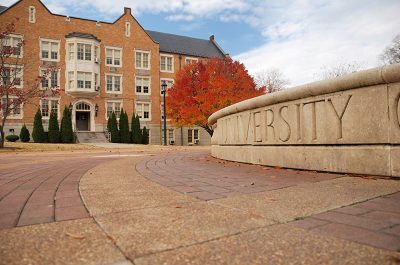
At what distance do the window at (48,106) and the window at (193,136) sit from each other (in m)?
15.4

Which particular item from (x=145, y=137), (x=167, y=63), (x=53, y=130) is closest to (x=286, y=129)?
(x=53, y=130)

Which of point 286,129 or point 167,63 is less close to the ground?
point 167,63

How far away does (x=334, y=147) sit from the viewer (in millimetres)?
4383

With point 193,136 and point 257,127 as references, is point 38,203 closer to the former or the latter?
point 257,127

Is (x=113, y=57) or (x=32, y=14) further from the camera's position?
(x=113, y=57)

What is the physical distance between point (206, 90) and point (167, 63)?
12963 millimetres

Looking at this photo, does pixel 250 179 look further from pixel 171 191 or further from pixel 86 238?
pixel 86 238

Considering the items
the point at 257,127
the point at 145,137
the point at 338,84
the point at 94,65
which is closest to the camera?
the point at 338,84

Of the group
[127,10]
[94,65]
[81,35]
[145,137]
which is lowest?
[145,137]

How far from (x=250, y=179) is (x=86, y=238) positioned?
2.75 metres

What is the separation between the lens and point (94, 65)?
102 ft

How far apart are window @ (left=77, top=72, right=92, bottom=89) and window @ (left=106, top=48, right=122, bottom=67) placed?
2.89 m

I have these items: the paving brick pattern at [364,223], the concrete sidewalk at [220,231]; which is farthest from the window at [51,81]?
the paving brick pattern at [364,223]

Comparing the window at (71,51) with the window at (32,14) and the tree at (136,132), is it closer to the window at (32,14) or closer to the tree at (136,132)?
the window at (32,14)
